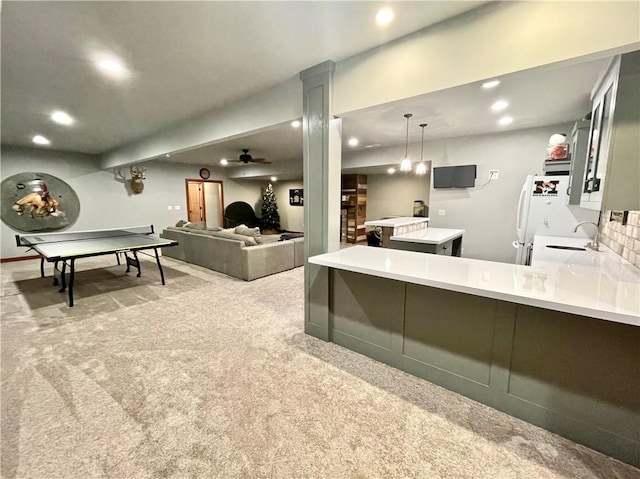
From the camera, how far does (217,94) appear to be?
2.91m

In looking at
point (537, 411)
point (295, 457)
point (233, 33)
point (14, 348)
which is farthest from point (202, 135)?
point (537, 411)

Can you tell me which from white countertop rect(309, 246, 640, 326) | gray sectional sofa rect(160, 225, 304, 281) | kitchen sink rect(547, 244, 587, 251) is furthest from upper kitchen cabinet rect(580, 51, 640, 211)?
gray sectional sofa rect(160, 225, 304, 281)

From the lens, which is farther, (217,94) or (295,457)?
(217,94)

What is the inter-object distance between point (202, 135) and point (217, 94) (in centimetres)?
91

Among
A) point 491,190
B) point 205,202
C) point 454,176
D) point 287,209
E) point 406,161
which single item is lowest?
point 287,209

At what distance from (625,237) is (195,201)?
9630 mm

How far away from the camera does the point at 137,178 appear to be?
23.6 ft

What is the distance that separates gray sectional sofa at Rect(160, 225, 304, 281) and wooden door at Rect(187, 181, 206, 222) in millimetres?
3386

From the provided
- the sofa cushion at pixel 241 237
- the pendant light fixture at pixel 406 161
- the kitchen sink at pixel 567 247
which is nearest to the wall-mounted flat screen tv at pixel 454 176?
the pendant light fixture at pixel 406 161

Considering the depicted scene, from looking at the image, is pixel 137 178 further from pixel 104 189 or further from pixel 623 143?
pixel 623 143

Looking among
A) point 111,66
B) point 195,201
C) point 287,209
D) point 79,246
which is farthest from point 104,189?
point 111,66

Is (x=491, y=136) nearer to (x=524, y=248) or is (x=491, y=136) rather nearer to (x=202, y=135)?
(x=524, y=248)

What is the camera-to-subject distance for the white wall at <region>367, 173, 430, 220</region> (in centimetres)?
793

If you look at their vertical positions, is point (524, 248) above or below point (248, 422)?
above
